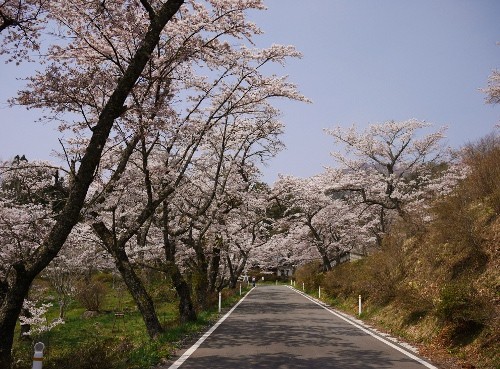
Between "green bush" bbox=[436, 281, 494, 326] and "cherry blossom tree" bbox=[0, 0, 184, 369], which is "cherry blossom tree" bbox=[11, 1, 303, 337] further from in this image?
"green bush" bbox=[436, 281, 494, 326]

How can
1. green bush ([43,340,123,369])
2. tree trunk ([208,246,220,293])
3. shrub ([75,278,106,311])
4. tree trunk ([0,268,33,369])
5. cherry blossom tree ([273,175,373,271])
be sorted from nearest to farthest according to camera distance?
tree trunk ([0,268,33,369])
green bush ([43,340,123,369])
tree trunk ([208,246,220,293])
shrub ([75,278,106,311])
cherry blossom tree ([273,175,373,271])

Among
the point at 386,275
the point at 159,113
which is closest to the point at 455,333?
the point at 386,275

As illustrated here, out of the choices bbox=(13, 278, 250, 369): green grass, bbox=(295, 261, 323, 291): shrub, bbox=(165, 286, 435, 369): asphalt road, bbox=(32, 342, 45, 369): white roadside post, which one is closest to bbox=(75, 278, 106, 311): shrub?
bbox=(13, 278, 250, 369): green grass

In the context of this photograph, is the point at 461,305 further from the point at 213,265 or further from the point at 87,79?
the point at 213,265

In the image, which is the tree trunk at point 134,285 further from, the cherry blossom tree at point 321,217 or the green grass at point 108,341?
the cherry blossom tree at point 321,217

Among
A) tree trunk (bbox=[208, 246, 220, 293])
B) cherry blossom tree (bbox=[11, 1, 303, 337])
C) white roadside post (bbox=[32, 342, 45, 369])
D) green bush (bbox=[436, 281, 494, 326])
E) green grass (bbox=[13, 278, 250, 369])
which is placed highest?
cherry blossom tree (bbox=[11, 1, 303, 337])

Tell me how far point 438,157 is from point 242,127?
17653mm

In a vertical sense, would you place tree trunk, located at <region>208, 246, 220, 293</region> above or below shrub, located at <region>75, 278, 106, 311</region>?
above

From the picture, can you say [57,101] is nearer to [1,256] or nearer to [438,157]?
[1,256]

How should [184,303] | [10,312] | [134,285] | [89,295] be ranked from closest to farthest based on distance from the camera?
[10,312], [134,285], [184,303], [89,295]

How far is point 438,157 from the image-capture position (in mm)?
30609

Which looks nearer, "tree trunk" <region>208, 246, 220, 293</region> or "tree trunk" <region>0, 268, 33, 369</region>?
"tree trunk" <region>0, 268, 33, 369</region>

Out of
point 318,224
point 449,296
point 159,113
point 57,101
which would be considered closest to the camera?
point 449,296

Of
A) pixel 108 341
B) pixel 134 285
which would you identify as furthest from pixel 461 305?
pixel 134 285
